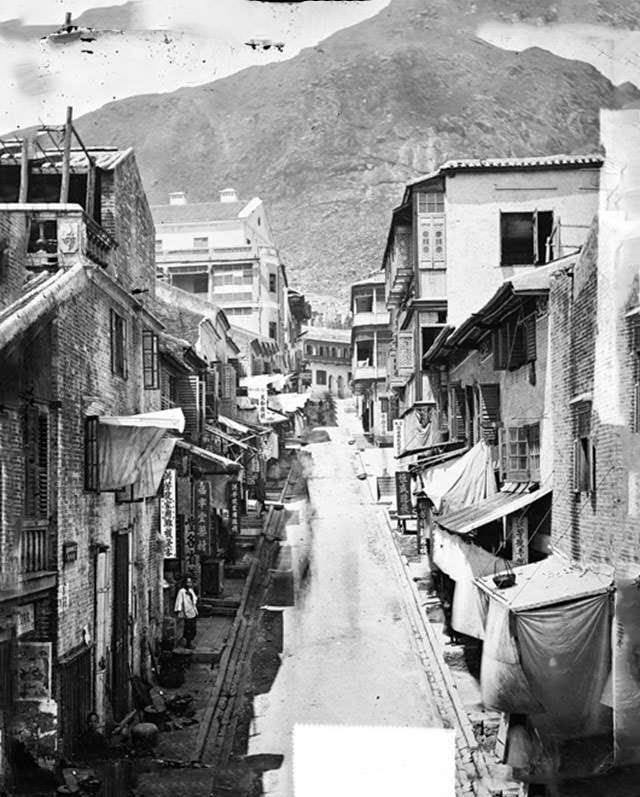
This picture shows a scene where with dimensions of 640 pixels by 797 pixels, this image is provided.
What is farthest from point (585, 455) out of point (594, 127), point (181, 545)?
point (181, 545)

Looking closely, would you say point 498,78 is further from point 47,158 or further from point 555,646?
point 555,646

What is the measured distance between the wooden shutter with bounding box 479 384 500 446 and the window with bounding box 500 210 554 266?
1133 centimetres

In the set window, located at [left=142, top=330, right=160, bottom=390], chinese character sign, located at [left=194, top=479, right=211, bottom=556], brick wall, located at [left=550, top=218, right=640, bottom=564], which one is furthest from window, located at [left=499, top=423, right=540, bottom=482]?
chinese character sign, located at [left=194, top=479, right=211, bottom=556]

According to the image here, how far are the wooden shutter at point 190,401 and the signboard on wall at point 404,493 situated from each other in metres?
7.64

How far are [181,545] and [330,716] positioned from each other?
Answer: 31.0 feet

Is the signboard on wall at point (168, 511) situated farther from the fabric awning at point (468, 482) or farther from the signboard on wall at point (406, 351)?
the signboard on wall at point (406, 351)

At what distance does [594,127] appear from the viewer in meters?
20.5

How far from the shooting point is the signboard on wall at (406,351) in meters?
41.3

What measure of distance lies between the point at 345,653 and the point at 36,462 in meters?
11.8

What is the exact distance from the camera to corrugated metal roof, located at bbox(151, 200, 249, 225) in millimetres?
65062

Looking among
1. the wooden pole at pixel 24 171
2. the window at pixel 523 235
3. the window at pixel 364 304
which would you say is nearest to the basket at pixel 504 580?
the wooden pole at pixel 24 171

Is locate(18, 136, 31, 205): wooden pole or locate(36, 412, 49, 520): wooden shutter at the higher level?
locate(18, 136, 31, 205): wooden pole

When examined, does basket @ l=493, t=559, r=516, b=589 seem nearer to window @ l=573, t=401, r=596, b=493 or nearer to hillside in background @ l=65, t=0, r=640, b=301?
window @ l=573, t=401, r=596, b=493

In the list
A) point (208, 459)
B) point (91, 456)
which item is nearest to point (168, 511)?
point (208, 459)
